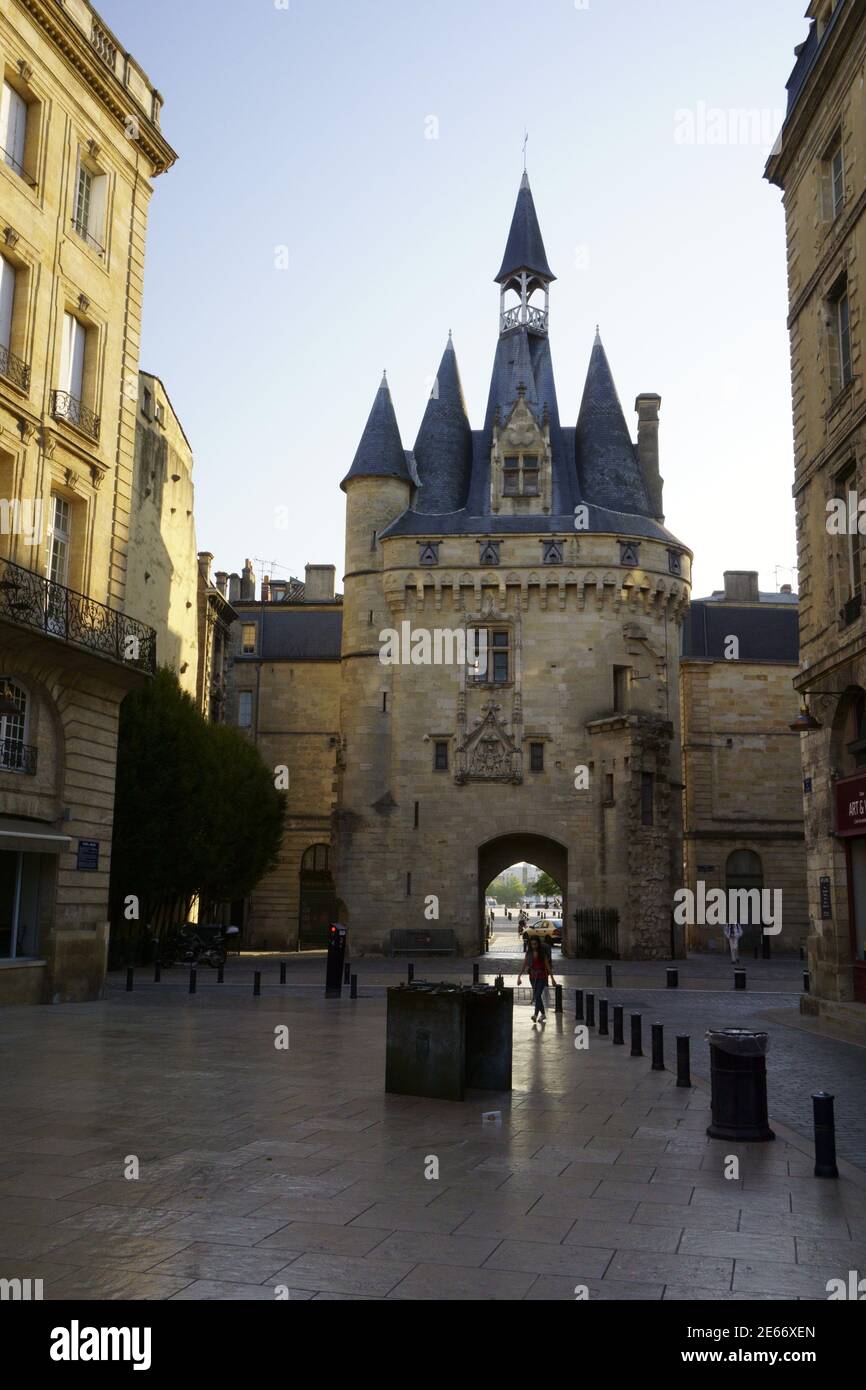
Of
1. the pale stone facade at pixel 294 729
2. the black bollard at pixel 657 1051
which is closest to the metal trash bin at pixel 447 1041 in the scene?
the black bollard at pixel 657 1051

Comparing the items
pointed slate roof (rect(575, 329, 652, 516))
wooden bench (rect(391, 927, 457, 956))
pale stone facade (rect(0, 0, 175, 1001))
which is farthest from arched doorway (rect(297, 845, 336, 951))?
pale stone facade (rect(0, 0, 175, 1001))

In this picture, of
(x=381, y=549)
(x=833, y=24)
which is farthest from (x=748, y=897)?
(x=833, y=24)

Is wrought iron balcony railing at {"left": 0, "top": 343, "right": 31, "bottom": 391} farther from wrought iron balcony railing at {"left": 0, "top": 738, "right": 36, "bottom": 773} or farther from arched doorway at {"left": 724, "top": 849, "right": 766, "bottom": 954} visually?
arched doorway at {"left": 724, "top": 849, "right": 766, "bottom": 954}

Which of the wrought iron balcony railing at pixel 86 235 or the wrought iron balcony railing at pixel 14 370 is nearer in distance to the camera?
the wrought iron balcony railing at pixel 14 370

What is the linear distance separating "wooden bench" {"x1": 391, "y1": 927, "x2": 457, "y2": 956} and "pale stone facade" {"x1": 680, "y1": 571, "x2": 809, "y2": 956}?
1161 cm

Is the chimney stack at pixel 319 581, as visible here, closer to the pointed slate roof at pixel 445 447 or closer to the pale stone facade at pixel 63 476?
the pointed slate roof at pixel 445 447

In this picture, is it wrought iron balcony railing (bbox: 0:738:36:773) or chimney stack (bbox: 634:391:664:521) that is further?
chimney stack (bbox: 634:391:664:521)

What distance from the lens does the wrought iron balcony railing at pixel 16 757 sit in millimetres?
17969

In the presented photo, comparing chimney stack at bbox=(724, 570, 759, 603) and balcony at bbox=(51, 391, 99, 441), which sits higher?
chimney stack at bbox=(724, 570, 759, 603)

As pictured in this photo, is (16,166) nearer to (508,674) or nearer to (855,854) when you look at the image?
(855,854)

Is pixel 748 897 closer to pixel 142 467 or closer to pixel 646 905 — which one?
pixel 646 905

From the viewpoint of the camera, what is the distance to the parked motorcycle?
3180 centimetres

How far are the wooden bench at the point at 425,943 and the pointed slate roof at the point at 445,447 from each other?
15376mm
